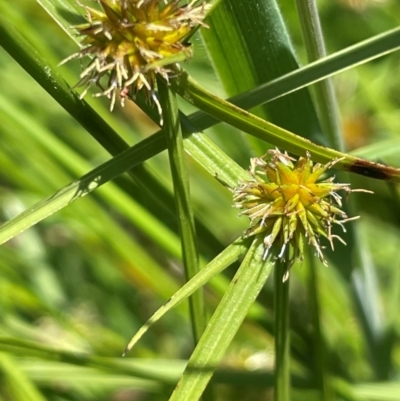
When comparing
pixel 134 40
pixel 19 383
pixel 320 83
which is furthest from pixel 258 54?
pixel 19 383

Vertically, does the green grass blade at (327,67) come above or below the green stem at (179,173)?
above

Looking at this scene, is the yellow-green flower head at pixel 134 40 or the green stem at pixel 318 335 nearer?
the yellow-green flower head at pixel 134 40

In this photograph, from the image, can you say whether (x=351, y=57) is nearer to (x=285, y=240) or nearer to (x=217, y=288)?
(x=285, y=240)

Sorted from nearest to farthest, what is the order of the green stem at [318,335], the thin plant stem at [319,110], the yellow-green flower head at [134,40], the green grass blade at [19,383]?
the yellow-green flower head at [134,40], the thin plant stem at [319,110], the green stem at [318,335], the green grass blade at [19,383]

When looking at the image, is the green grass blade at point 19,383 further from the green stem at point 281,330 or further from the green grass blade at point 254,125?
the green grass blade at point 254,125

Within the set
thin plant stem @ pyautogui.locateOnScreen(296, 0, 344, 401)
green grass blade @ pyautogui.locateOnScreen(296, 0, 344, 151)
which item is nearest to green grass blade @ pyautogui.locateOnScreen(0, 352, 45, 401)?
thin plant stem @ pyautogui.locateOnScreen(296, 0, 344, 401)

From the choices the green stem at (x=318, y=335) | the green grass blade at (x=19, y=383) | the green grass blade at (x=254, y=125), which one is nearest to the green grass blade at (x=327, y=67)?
the green grass blade at (x=254, y=125)

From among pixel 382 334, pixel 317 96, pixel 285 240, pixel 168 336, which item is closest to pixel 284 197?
pixel 285 240

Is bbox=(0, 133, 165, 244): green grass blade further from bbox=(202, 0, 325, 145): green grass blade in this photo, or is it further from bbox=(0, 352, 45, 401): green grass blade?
bbox=(0, 352, 45, 401): green grass blade
